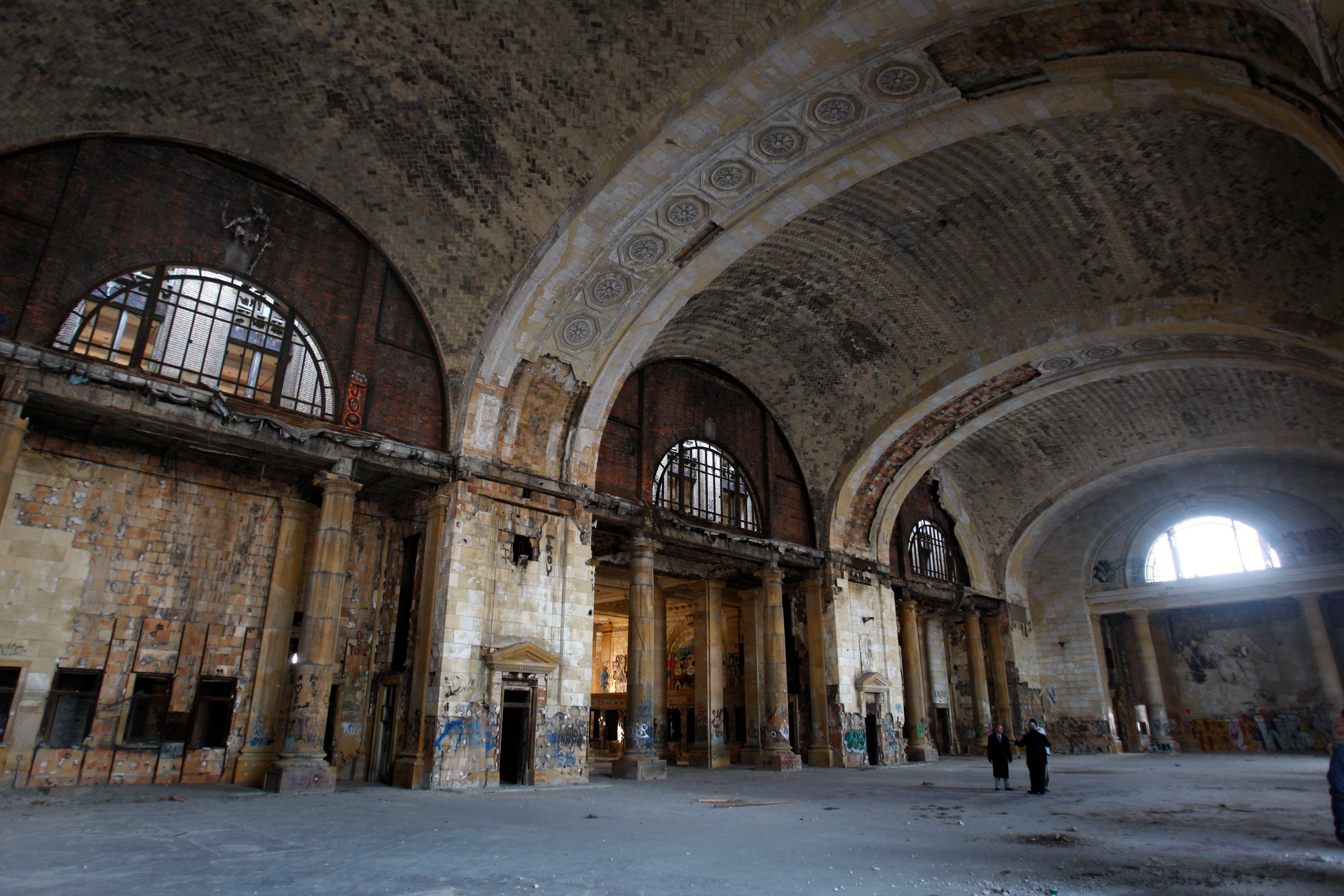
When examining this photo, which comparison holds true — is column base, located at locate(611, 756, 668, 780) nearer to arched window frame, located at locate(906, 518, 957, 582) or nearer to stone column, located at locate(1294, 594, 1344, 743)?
arched window frame, located at locate(906, 518, 957, 582)

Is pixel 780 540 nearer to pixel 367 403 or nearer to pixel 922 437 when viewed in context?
pixel 922 437

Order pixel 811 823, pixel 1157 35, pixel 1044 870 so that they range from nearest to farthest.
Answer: pixel 1044 870, pixel 811 823, pixel 1157 35

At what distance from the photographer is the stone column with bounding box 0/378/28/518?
10.5 m

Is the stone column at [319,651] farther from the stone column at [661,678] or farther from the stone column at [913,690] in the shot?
the stone column at [913,690]

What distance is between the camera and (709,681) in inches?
819

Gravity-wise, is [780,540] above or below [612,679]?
above

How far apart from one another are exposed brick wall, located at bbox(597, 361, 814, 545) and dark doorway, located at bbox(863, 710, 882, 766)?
5316 millimetres

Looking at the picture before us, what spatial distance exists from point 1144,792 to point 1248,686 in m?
21.5

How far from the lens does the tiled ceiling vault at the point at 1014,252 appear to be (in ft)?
44.8

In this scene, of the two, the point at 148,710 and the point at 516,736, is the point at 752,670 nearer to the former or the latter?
the point at 516,736

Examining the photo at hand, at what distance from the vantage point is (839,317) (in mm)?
19531

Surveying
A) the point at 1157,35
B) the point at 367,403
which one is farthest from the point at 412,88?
the point at 1157,35

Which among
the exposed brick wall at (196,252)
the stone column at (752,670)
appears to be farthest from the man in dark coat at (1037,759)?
the exposed brick wall at (196,252)

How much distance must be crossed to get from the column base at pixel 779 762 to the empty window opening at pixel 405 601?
374 inches
